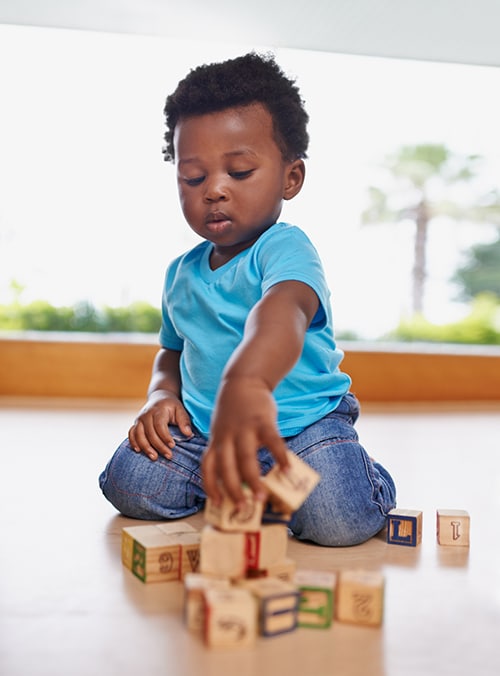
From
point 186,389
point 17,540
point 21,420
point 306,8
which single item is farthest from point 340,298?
point 17,540

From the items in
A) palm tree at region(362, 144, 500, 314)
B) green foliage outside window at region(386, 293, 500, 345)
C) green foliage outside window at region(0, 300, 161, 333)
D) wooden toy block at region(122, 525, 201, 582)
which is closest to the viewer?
wooden toy block at region(122, 525, 201, 582)

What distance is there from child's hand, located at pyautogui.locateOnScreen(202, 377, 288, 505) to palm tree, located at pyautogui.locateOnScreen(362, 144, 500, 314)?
4.93 m

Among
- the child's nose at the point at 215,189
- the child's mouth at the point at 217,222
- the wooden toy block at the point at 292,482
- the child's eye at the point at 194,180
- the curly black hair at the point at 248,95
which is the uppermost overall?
the curly black hair at the point at 248,95

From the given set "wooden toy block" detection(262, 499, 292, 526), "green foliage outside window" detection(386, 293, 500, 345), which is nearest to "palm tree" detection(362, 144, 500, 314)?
"green foliage outside window" detection(386, 293, 500, 345)

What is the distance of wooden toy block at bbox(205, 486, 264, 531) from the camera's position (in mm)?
791

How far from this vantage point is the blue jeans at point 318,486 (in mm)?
1134

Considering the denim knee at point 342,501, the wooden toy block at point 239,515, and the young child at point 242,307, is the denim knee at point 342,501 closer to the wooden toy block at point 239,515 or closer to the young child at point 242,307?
the young child at point 242,307

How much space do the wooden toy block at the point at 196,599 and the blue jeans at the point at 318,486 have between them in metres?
0.36

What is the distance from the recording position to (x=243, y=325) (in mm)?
1213

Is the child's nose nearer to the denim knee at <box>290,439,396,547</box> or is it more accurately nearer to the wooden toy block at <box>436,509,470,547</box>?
the denim knee at <box>290,439,396,547</box>

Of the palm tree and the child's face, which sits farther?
the palm tree

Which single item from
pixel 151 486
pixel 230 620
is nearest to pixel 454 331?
pixel 151 486

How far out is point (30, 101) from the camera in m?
4.26

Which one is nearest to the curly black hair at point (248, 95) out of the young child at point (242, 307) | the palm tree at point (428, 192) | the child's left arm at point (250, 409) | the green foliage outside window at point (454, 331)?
the young child at point (242, 307)
